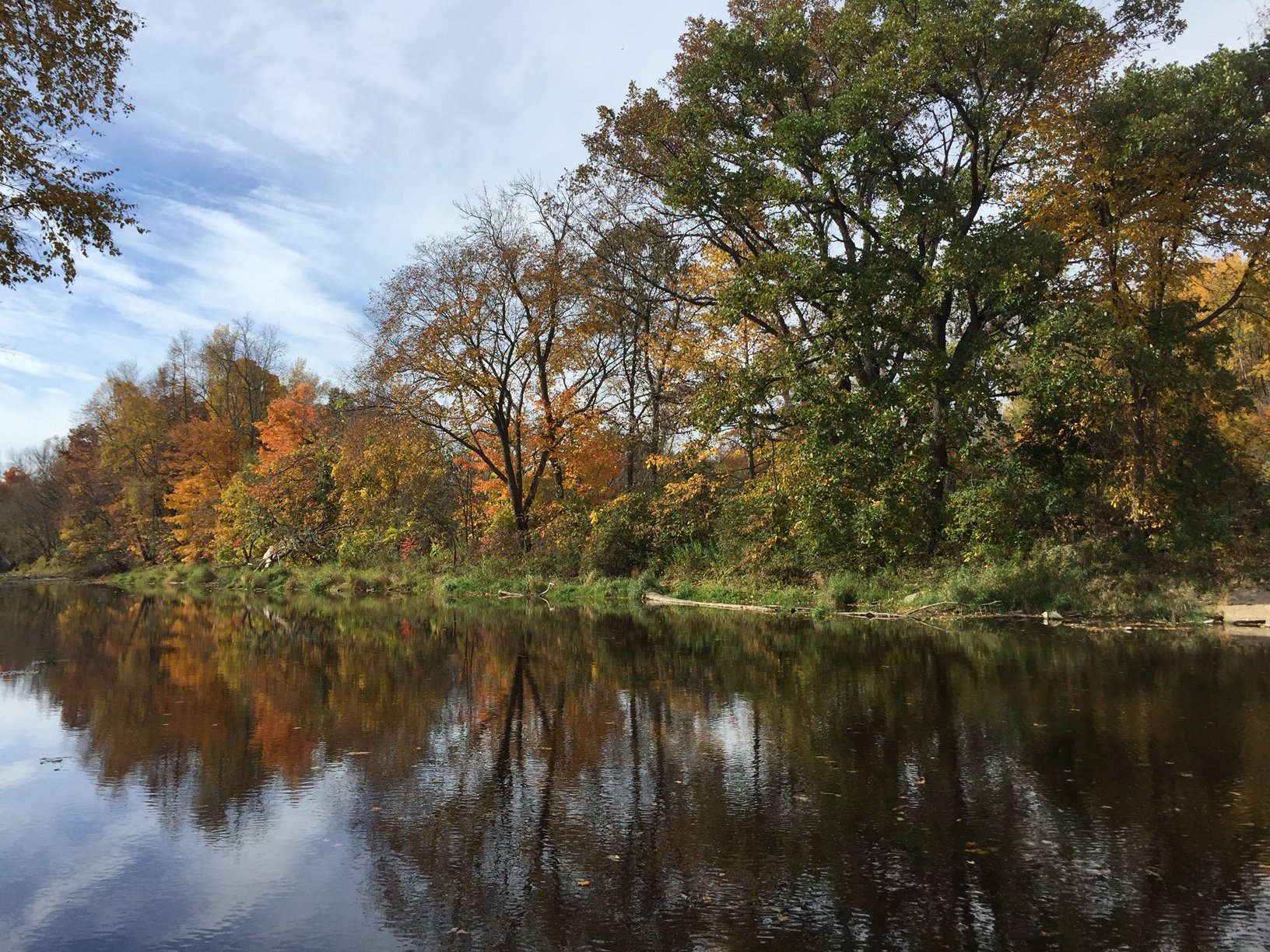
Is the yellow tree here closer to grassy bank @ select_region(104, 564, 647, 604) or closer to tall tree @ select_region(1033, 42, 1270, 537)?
grassy bank @ select_region(104, 564, 647, 604)

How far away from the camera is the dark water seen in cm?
410

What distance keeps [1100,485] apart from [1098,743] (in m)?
13.4

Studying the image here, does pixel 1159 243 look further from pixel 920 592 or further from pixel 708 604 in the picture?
pixel 708 604

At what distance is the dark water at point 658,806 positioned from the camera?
4102mm

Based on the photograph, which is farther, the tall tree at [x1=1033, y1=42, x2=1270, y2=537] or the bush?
the bush

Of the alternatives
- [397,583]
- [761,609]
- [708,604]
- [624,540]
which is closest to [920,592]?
[761,609]

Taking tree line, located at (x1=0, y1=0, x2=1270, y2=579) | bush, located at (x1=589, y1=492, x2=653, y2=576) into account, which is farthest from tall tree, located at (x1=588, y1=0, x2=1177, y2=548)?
bush, located at (x1=589, y1=492, x2=653, y2=576)

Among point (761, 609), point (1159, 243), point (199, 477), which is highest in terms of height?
point (1159, 243)

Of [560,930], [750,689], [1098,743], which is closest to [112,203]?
[750,689]

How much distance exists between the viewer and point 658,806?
5.84 m

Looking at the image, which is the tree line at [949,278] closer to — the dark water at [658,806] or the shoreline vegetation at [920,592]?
the shoreline vegetation at [920,592]

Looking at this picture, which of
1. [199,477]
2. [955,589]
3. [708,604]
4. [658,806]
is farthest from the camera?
[199,477]

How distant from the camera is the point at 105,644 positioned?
17156 mm

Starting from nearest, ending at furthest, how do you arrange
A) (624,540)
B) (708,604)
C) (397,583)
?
(708,604), (624,540), (397,583)
